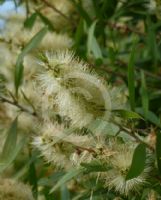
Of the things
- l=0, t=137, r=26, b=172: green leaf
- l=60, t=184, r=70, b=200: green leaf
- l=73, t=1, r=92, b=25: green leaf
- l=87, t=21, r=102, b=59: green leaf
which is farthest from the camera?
l=73, t=1, r=92, b=25: green leaf

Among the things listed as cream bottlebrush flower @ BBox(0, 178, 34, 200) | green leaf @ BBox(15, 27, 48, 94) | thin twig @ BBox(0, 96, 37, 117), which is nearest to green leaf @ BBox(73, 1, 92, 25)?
green leaf @ BBox(15, 27, 48, 94)

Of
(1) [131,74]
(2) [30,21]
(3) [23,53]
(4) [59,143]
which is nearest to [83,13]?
(2) [30,21]

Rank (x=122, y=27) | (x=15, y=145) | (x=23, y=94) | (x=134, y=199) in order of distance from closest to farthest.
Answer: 1. (x=134, y=199)
2. (x=15, y=145)
3. (x=23, y=94)
4. (x=122, y=27)

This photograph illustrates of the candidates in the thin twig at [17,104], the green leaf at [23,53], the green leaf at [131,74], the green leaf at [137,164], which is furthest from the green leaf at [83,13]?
the green leaf at [137,164]

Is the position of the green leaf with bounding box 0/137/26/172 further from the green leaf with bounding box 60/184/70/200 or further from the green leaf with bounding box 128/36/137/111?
the green leaf with bounding box 128/36/137/111

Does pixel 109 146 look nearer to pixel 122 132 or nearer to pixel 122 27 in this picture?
pixel 122 132

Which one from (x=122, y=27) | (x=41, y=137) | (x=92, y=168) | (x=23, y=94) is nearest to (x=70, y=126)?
(x=41, y=137)

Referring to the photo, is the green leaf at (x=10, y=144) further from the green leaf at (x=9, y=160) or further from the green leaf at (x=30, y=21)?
the green leaf at (x=30, y=21)
